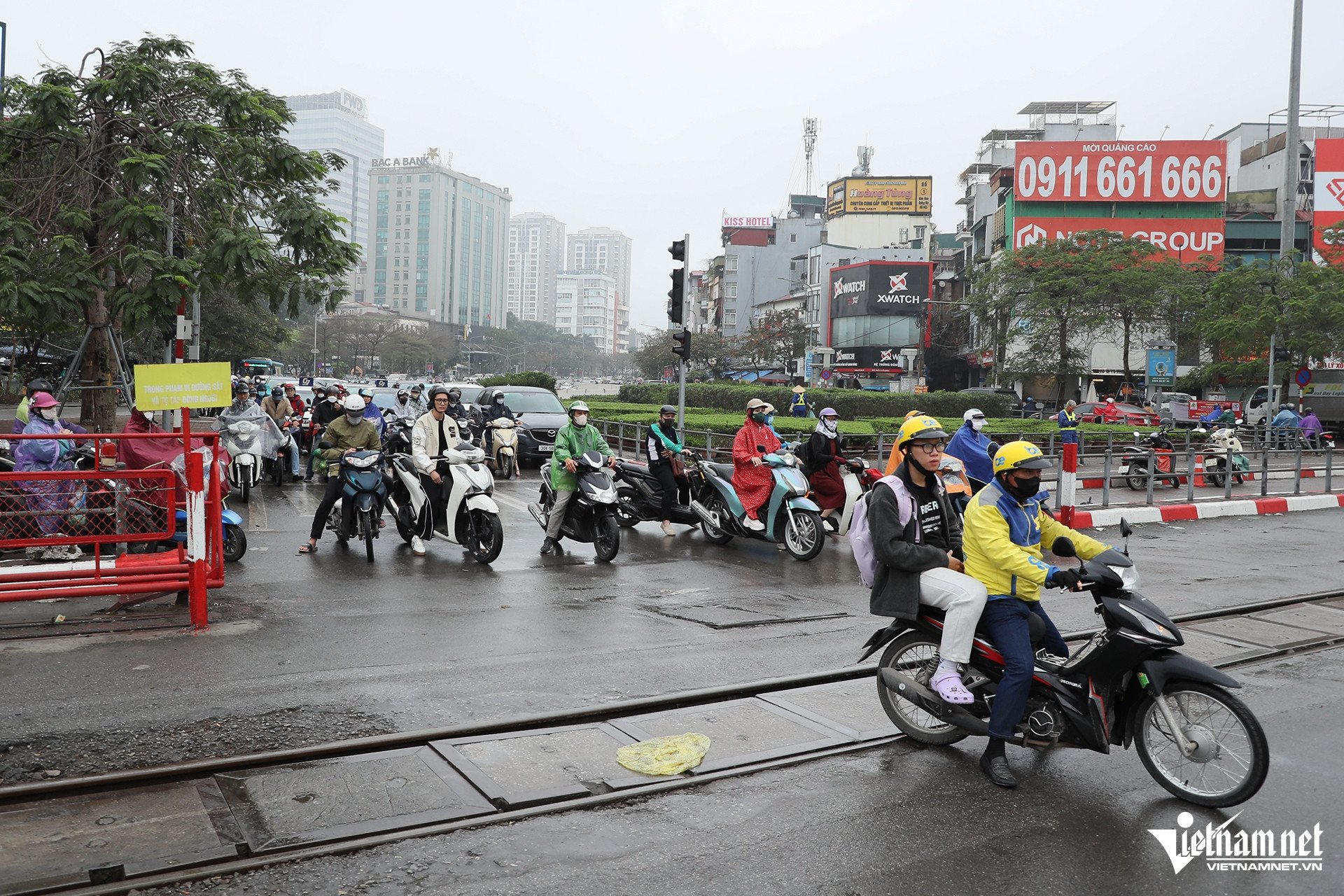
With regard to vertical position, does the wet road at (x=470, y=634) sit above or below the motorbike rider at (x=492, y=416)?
below

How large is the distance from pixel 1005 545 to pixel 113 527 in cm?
666

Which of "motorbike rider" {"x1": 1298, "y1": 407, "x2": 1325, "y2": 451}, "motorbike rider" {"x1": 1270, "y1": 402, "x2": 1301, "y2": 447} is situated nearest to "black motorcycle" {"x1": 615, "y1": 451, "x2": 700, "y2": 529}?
"motorbike rider" {"x1": 1298, "y1": 407, "x2": 1325, "y2": 451}

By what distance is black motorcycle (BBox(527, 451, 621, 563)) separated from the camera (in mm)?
10766

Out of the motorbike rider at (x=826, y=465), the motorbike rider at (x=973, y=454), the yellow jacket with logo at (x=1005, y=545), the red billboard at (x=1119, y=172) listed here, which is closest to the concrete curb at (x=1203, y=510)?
the motorbike rider at (x=826, y=465)

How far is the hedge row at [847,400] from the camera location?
37.8 m

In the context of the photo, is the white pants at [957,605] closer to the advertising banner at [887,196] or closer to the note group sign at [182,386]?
the note group sign at [182,386]

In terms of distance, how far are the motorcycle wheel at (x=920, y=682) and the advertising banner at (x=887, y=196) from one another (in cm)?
8132

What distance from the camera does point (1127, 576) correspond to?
14.8 feet

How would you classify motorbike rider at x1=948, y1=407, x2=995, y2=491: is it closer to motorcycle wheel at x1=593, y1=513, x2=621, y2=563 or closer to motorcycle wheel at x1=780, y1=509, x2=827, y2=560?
motorcycle wheel at x1=780, y1=509, x2=827, y2=560

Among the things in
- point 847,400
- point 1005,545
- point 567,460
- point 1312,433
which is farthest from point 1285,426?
point 1005,545

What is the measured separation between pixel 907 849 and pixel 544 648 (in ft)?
11.5

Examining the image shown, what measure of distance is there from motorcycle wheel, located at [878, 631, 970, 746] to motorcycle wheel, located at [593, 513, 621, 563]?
18.3 feet

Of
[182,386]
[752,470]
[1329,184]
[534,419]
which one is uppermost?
[1329,184]

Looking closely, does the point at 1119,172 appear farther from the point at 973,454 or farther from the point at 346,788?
the point at 346,788
